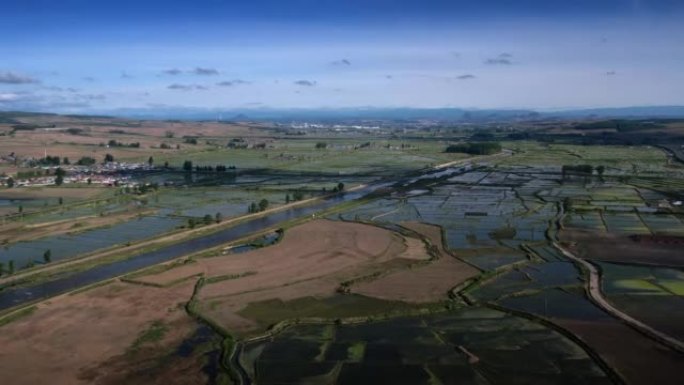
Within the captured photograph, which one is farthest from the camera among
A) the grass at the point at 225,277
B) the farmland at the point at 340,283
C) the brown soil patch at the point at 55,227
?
the brown soil patch at the point at 55,227

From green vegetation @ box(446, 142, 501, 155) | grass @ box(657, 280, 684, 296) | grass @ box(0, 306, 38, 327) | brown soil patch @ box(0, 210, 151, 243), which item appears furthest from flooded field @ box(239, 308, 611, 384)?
green vegetation @ box(446, 142, 501, 155)

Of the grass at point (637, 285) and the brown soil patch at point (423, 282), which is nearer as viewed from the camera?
the brown soil patch at point (423, 282)

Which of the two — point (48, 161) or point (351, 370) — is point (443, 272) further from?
point (48, 161)

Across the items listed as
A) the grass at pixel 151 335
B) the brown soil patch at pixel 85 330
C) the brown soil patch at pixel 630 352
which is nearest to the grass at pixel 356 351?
the brown soil patch at pixel 85 330

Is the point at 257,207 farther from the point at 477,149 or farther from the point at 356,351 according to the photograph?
the point at 477,149

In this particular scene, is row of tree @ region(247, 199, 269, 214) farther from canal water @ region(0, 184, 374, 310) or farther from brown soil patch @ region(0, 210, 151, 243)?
brown soil patch @ region(0, 210, 151, 243)

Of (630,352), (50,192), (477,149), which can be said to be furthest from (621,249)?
(477,149)

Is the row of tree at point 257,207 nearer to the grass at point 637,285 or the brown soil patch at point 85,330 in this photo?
the brown soil patch at point 85,330
